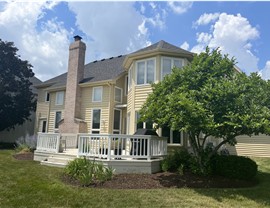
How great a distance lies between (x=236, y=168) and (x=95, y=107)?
1182cm

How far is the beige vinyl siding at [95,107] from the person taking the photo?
1719 centimetres

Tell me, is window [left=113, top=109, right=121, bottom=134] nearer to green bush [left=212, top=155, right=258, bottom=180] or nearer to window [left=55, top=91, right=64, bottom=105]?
window [left=55, top=91, right=64, bottom=105]

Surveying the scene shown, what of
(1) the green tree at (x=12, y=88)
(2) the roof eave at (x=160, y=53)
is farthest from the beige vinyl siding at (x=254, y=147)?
(1) the green tree at (x=12, y=88)

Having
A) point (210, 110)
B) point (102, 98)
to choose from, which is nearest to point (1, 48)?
point (102, 98)

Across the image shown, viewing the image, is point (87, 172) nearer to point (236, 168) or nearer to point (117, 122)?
point (236, 168)

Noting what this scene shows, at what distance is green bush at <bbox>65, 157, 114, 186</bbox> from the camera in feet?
24.9

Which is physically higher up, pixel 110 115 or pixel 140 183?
pixel 110 115

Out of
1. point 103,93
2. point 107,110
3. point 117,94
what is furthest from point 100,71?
point 107,110

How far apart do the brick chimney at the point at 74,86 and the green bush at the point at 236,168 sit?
11540 mm

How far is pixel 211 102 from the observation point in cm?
774

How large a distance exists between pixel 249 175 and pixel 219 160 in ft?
3.91

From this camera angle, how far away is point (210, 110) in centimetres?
764

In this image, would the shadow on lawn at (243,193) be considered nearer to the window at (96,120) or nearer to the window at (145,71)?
the window at (145,71)

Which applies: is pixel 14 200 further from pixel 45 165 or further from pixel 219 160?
pixel 219 160
